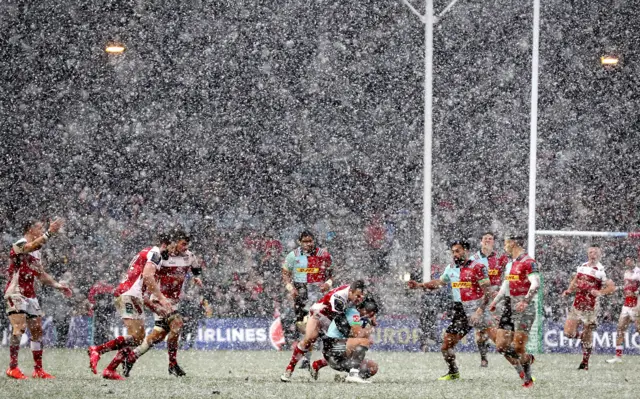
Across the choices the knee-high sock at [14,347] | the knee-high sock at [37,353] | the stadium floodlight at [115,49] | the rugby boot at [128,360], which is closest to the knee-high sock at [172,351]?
the rugby boot at [128,360]

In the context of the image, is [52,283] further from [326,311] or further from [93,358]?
[326,311]

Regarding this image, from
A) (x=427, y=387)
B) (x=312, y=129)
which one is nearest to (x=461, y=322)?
(x=427, y=387)

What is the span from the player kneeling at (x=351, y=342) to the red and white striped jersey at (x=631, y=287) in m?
8.57

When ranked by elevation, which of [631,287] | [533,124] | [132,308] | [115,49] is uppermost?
[115,49]

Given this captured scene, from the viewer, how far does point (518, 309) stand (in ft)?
49.3

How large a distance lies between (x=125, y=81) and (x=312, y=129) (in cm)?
497

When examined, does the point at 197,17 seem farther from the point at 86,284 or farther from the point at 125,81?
the point at 86,284

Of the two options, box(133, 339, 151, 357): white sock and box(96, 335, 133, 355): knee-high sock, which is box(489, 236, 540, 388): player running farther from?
box(96, 335, 133, 355): knee-high sock

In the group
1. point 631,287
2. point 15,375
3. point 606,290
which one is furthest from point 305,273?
point 631,287

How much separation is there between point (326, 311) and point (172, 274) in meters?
2.07

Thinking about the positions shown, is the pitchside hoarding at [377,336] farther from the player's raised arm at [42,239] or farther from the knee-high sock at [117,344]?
the player's raised arm at [42,239]

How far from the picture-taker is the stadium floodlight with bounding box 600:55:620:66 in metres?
34.7

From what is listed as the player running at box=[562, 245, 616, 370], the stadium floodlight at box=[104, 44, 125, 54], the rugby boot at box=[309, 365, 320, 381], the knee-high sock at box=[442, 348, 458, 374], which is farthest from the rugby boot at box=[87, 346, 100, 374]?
the stadium floodlight at box=[104, 44, 125, 54]

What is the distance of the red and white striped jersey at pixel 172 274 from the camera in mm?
15453
